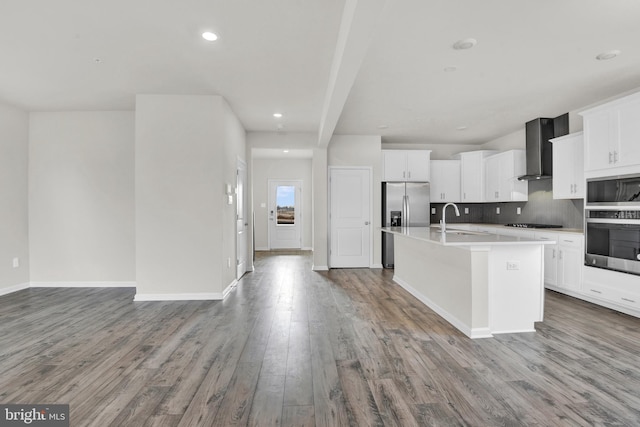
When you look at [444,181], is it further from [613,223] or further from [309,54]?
[309,54]

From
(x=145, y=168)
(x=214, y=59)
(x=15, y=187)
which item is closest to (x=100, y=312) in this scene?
(x=145, y=168)

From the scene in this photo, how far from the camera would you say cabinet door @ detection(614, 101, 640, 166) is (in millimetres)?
A: 3342

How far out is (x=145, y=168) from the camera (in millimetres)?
4055

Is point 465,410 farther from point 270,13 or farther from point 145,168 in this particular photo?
point 145,168

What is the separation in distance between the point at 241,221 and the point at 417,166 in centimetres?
365

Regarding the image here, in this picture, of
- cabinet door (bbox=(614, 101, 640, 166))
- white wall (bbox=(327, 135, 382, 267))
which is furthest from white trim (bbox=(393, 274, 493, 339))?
cabinet door (bbox=(614, 101, 640, 166))

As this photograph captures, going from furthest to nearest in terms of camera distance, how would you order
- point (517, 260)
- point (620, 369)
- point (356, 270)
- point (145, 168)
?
point (356, 270)
point (145, 168)
point (517, 260)
point (620, 369)

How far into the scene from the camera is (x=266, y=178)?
9117mm

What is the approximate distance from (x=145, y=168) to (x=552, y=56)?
4717 mm

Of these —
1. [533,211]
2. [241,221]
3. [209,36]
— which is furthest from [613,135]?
[241,221]

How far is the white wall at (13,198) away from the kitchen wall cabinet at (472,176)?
25.1 ft

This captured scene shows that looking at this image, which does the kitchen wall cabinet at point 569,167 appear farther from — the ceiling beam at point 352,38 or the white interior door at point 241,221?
the white interior door at point 241,221

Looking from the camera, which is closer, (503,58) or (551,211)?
(503,58)

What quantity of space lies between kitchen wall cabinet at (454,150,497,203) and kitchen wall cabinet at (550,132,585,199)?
1.82 meters
